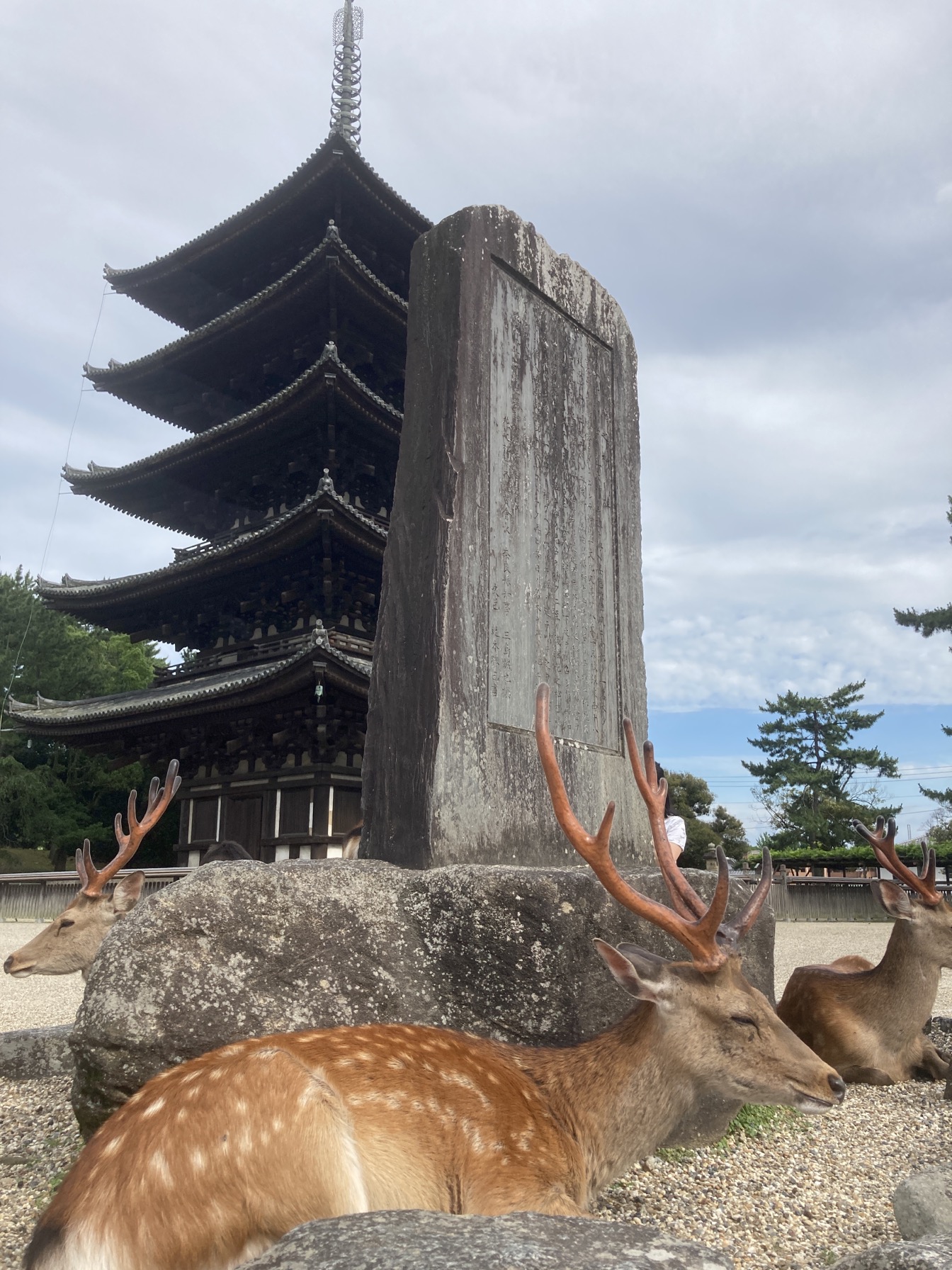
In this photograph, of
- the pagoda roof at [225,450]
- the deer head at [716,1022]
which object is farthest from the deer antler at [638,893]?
the pagoda roof at [225,450]

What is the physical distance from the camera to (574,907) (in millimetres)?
2814

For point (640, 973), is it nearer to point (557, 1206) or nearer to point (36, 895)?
point (557, 1206)

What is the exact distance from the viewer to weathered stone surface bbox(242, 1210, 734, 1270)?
1.37m

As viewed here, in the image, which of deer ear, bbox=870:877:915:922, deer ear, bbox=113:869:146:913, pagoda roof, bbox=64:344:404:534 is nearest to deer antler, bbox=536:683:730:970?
deer ear, bbox=870:877:915:922

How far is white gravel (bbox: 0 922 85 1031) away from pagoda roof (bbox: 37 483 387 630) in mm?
5485

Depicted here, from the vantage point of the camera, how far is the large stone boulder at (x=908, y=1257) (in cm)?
165

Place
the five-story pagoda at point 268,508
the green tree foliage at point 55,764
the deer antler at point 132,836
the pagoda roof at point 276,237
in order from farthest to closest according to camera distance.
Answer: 1. the green tree foliage at point 55,764
2. the pagoda roof at point 276,237
3. the five-story pagoda at point 268,508
4. the deer antler at point 132,836

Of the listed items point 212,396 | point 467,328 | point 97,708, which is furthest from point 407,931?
point 212,396

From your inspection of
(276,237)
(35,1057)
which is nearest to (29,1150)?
(35,1057)

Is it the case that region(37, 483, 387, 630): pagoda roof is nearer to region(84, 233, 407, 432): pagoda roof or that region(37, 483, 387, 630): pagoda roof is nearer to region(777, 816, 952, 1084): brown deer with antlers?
region(84, 233, 407, 432): pagoda roof

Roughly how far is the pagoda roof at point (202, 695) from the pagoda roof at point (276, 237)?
725 centimetres

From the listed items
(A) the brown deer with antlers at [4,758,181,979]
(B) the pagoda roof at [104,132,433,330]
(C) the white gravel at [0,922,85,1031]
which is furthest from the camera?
(B) the pagoda roof at [104,132,433,330]

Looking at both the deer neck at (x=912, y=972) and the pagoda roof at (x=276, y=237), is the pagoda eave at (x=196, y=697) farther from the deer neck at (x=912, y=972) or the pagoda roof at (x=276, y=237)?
the deer neck at (x=912, y=972)

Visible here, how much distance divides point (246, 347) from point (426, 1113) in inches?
630
